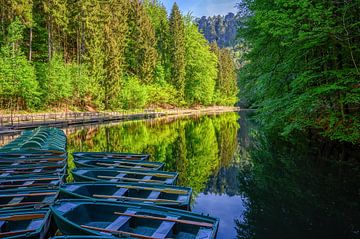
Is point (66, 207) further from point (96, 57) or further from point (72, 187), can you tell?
point (96, 57)

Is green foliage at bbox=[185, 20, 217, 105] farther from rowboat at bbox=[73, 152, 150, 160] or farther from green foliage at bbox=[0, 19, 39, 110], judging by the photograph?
rowboat at bbox=[73, 152, 150, 160]

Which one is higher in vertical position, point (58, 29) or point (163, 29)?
point (163, 29)

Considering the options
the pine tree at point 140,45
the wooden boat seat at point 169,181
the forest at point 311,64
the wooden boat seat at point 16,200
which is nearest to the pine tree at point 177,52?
A: the pine tree at point 140,45

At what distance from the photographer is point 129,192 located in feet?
23.7

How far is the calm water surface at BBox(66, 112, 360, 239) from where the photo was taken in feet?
25.0

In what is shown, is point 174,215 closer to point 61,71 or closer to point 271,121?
point 271,121

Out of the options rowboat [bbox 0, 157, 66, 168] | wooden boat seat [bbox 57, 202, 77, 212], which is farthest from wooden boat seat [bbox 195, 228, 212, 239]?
rowboat [bbox 0, 157, 66, 168]

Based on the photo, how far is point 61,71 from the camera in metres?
→ 34.9

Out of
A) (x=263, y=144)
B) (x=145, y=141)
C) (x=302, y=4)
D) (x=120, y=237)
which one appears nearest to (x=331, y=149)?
(x=263, y=144)

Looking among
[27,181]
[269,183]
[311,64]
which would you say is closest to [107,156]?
[27,181]

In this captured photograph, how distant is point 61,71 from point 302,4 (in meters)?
30.3

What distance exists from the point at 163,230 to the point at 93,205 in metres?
1.50

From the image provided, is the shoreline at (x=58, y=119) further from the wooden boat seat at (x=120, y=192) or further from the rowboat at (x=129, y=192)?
the wooden boat seat at (x=120, y=192)

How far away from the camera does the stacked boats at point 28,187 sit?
5.20 m
